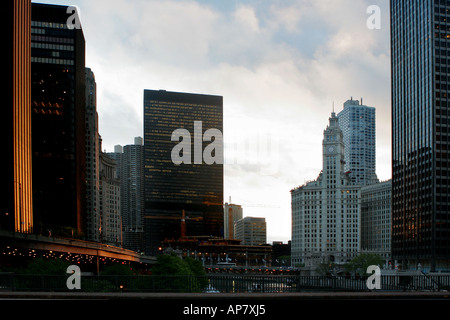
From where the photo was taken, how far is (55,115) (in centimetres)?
A: 18262

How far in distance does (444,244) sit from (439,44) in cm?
6094

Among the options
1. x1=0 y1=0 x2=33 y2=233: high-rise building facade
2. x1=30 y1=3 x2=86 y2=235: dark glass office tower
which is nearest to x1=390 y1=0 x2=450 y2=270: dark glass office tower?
x1=30 y1=3 x2=86 y2=235: dark glass office tower

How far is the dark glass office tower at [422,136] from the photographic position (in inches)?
5974

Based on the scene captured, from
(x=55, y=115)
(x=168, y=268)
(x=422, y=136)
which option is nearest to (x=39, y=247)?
(x=168, y=268)

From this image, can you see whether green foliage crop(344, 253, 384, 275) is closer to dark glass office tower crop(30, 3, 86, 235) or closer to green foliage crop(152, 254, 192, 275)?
dark glass office tower crop(30, 3, 86, 235)

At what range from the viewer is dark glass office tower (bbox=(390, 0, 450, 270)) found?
151750 millimetres

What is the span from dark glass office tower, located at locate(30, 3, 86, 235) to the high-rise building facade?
58035 mm

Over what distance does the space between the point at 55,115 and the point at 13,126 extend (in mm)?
75974

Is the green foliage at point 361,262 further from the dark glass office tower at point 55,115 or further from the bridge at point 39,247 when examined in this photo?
the dark glass office tower at point 55,115

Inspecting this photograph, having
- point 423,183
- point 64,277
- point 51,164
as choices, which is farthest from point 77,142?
point 64,277

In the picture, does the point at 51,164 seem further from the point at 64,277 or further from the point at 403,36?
the point at 64,277

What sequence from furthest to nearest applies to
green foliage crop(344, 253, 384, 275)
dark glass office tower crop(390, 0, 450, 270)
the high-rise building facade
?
green foliage crop(344, 253, 384, 275) < dark glass office tower crop(390, 0, 450, 270) < the high-rise building facade

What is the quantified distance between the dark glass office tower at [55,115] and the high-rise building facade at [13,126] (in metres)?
58.0

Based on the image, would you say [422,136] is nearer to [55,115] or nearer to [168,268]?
[168,268]
